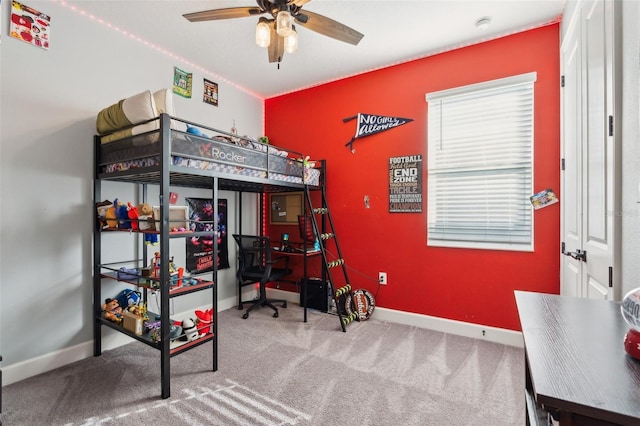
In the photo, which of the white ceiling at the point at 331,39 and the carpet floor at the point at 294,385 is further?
the white ceiling at the point at 331,39

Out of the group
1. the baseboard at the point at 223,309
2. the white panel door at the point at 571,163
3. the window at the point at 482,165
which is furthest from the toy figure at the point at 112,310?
the white panel door at the point at 571,163

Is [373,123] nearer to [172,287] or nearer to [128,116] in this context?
[128,116]

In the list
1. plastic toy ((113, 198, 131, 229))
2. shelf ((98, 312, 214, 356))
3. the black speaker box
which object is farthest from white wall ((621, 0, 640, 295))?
plastic toy ((113, 198, 131, 229))

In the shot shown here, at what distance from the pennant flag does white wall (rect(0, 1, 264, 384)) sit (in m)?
2.27

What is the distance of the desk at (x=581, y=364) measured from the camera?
1.61ft

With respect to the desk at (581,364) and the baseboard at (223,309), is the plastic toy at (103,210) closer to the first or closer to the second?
the baseboard at (223,309)

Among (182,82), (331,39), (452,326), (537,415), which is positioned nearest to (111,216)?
(182,82)

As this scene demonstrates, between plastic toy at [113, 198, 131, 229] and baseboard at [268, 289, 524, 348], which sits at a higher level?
plastic toy at [113, 198, 131, 229]

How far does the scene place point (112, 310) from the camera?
7.61 ft

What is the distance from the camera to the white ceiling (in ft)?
7.38

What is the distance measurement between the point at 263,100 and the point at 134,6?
6.37ft

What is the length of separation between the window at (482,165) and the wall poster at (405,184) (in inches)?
4.6

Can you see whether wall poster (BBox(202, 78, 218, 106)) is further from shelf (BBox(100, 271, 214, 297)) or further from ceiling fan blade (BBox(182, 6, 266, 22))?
shelf (BBox(100, 271, 214, 297))

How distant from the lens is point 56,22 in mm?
2199
